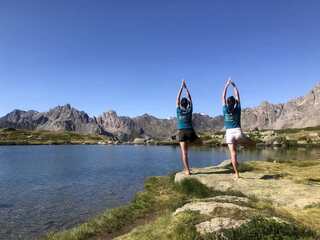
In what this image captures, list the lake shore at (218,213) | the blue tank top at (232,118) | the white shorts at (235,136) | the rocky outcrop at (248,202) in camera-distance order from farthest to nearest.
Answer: the blue tank top at (232,118) < the white shorts at (235,136) < the rocky outcrop at (248,202) < the lake shore at (218,213)

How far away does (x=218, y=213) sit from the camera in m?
12.9

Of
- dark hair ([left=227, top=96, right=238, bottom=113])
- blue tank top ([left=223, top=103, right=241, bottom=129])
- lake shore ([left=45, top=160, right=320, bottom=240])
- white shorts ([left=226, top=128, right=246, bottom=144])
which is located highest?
dark hair ([left=227, top=96, right=238, bottom=113])


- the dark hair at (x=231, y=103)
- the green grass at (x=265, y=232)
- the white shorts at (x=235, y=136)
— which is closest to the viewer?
the green grass at (x=265, y=232)

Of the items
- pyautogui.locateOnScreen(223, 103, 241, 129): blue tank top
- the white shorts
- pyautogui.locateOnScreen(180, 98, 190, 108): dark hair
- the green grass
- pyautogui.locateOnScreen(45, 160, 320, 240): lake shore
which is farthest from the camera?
pyautogui.locateOnScreen(180, 98, 190, 108): dark hair

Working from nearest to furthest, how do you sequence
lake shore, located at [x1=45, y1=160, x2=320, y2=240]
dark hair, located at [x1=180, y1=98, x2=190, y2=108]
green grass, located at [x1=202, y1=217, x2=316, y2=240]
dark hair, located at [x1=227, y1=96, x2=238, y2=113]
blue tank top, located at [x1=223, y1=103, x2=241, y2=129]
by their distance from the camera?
1. green grass, located at [x1=202, y1=217, x2=316, y2=240]
2. lake shore, located at [x1=45, y1=160, x2=320, y2=240]
3. blue tank top, located at [x1=223, y1=103, x2=241, y2=129]
4. dark hair, located at [x1=227, y1=96, x2=238, y2=113]
5. dark hair, located at [x1=180, y1=98, x2=190, y2=108]

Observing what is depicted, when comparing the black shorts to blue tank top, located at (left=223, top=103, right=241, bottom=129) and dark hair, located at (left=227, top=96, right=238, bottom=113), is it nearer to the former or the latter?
blue tank top, located at (left=223, top=103, right=241, bottom=129)

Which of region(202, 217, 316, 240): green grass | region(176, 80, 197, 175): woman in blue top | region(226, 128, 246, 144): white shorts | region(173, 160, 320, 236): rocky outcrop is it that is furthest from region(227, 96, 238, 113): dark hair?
region(202, 217, 316, 240): green grass

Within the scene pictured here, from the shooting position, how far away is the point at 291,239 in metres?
10.1

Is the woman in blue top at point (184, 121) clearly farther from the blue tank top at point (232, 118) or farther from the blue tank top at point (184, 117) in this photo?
the blue tank top at point (232, 118)

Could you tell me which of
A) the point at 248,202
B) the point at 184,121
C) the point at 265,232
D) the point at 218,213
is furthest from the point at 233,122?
the point at 265,232

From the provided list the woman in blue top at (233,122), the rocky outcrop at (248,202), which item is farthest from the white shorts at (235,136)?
the rocky outcrop at (248,202)

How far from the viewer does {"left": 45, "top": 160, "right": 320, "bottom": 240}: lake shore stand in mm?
11105

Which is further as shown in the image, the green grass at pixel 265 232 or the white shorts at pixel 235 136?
the white shorts at pixel 235 136

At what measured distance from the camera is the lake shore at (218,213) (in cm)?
1111
